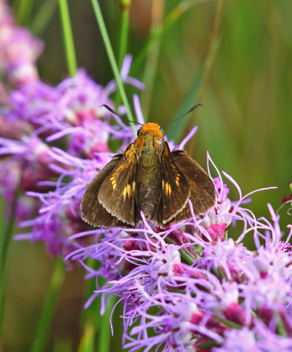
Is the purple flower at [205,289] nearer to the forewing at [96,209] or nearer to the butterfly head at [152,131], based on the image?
the forewing at [96,209]

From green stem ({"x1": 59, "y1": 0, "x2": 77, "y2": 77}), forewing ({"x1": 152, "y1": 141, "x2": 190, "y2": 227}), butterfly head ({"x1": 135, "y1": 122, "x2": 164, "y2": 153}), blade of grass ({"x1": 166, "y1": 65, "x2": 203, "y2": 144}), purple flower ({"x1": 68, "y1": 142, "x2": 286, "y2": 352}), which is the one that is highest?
green stem ({"x1": 59, "y1": 0, "x2": 77, "y2": 77})

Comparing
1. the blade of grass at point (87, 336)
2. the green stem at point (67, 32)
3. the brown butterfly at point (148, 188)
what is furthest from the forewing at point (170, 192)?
the green stem at point (67, 32)

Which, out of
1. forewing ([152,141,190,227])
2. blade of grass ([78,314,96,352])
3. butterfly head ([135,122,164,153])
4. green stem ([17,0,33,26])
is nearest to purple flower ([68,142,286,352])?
forewing ([152,141,190,227])

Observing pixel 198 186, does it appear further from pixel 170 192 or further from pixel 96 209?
pixel 96 209

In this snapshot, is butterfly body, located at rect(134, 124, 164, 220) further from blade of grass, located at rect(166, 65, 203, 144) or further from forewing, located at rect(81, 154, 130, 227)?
blade of grass, located at rect(166, 65, 203, 144)

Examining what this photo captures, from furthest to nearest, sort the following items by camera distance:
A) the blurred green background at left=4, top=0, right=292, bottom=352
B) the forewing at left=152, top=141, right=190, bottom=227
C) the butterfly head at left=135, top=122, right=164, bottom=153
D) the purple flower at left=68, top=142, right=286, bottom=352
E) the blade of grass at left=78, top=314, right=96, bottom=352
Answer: the blurred green background at left=4, top=0, right=292, bottom=352 → the blade of grass at left=78, top=314, right=96, bottom=352 → the butterfly head at left=135, top=122, right=164, bottom=153 → the forewing at left=152, top=141, right=190, bottom=227 → the purple flower at left=68, top=142, right=286, bottom=352

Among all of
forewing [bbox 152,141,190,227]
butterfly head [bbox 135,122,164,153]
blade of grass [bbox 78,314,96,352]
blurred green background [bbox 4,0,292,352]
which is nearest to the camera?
forewing [bbox 152,141,190,227]

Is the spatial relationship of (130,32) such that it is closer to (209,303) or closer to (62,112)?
(62,112)

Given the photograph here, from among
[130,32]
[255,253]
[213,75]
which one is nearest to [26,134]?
[130,32]
